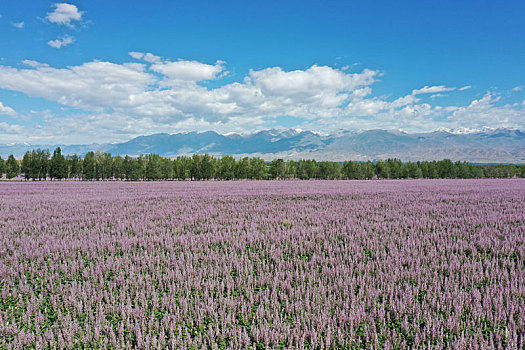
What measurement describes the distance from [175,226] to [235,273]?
4.56 meters

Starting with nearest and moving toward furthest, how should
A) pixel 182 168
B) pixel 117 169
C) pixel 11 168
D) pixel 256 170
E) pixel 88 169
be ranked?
pixel 11 168 < pixel 88 169 < pixel 117 169 < pixel 256 170 < pixel 182 168

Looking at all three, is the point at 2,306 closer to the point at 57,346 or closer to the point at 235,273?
the point at 57,346

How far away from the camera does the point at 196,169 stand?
84562 millimetres

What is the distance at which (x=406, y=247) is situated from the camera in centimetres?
592

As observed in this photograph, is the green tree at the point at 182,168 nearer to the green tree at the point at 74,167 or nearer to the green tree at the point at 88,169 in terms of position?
the green tree at the point at 88,169

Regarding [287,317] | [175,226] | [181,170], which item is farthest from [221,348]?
[181,170]

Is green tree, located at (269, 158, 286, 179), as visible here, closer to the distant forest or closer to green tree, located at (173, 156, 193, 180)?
the distant forest

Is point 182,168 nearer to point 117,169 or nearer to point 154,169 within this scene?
point 154,169

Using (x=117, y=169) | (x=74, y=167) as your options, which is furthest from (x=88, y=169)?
(x=117, y=169)

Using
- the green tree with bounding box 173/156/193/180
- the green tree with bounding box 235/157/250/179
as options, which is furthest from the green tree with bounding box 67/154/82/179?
the green tree with bounding box 235/157/250/179

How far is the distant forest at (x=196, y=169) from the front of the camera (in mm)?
74062

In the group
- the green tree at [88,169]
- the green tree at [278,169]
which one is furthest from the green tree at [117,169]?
the green tree at [278,169]

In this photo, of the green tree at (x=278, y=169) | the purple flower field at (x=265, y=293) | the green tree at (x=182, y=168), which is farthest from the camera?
the green tree at (x=278, y=169)

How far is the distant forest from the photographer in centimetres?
7406
